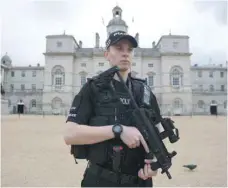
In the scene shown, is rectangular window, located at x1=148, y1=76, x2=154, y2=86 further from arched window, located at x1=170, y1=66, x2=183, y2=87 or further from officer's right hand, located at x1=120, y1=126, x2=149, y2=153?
officer's right hand, located at x1=120, y1=126, x2=149, y2=153

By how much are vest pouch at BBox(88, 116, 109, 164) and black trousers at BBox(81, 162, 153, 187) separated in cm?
7

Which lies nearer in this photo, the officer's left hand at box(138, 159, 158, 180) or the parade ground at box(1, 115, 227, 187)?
the officer's left hand at box(138, 159, 158, 180)

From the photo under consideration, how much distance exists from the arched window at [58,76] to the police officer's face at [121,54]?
49722 millimetres

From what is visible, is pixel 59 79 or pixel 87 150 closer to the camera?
pixel 87 150

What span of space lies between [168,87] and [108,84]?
49873mm

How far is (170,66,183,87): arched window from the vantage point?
168ft

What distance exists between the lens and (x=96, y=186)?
2.07m

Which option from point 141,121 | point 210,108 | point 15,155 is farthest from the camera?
point 210,108

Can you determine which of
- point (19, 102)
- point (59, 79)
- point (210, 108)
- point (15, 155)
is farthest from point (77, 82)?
point (15, 155)

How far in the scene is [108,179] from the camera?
2.03 m

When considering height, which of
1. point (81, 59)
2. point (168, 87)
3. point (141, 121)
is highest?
point (81, 59)

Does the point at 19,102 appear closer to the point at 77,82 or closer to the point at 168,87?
the point at 77,82

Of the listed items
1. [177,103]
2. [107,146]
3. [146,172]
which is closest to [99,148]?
[107,146]

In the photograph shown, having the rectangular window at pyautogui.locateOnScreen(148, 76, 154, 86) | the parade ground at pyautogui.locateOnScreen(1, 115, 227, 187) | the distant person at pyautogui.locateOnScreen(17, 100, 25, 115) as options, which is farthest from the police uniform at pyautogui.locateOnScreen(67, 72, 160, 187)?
the distant person at pyautogui.locateOnScreen(17, 100, 25, 115)
